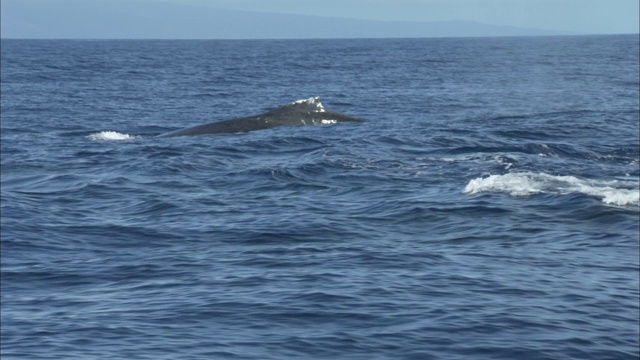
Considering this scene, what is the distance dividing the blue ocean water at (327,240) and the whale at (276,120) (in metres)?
0.68

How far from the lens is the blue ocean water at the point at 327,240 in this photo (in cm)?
1262

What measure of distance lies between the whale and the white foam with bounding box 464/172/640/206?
10.4 m

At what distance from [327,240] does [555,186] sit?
5.19 meters

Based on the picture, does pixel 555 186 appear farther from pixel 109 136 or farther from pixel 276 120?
pixel 109 136

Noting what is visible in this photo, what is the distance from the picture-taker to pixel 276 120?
32.2 m

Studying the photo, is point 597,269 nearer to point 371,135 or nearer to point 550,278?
point 550,278

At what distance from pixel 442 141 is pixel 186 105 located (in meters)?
17.8

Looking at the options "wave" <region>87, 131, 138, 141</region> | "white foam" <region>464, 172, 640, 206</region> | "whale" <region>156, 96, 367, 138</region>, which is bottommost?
"wave" <region>87, 131, 138, 141</region>

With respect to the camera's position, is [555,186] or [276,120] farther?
[276,120]

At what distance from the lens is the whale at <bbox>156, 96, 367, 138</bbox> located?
102 ft

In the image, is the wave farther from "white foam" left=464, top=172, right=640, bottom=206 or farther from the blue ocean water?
"white foam" left=464, top=172, right=640, bottom=206

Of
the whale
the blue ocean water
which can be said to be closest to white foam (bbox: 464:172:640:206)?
the blue ocean water

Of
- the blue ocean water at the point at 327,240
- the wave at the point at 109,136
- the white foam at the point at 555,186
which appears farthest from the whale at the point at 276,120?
the white foam at the point at 555,186

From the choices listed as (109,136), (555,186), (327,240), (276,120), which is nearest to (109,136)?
(109,136)
